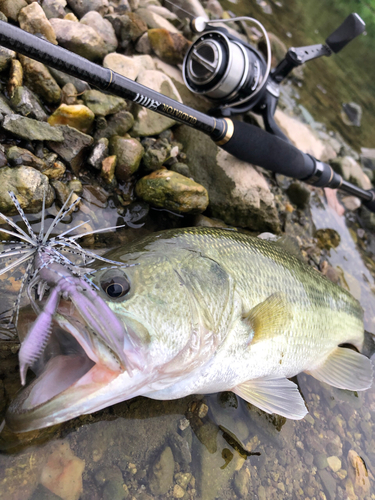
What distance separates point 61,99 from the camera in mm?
2842

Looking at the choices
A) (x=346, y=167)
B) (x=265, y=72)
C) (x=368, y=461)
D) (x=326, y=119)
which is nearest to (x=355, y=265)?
(x=346, y=167)

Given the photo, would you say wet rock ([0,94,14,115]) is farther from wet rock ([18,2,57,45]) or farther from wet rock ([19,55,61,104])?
wet rock ([18,2,57,45])

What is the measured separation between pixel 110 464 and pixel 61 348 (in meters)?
0.88

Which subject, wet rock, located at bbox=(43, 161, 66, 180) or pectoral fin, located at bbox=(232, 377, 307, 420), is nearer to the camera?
pectoral fin, located at bbox=(232, 377, 307, 420)

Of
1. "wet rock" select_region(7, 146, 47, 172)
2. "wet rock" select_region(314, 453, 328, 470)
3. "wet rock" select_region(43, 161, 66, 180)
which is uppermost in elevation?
"wet rock" select_region(7, 146, 47, 172)

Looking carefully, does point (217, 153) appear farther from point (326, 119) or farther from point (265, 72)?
point (326, 119)

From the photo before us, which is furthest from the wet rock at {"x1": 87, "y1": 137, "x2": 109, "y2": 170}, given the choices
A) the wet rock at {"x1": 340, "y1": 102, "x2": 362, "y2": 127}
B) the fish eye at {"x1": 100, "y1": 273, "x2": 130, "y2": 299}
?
the wet rock at {"x1": 340, "y1": 102, "x2": 362, "y2": 127}

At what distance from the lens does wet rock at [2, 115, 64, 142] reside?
7.92 feet

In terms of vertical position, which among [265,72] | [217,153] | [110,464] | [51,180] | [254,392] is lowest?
[110,464]

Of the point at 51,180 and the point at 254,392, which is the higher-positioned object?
the point at 254,392

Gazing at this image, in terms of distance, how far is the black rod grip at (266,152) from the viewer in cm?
330

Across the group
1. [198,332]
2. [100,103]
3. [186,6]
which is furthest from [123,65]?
[198,332]

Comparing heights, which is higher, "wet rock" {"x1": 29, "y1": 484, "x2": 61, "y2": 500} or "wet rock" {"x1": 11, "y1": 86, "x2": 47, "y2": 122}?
"wet rock" {"x1": 11, "y1": 86, "x2": 47, "y2": 122}

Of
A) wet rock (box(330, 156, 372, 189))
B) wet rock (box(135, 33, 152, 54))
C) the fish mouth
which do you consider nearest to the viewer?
the fish mouth
